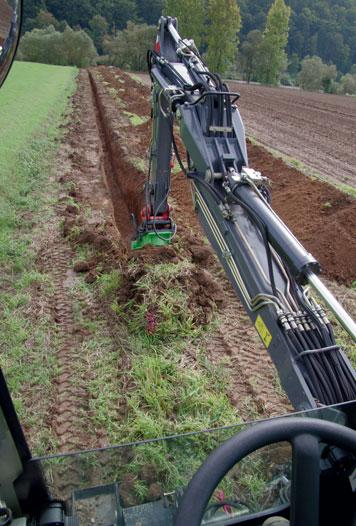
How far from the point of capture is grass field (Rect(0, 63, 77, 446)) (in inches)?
163

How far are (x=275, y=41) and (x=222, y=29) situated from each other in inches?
359

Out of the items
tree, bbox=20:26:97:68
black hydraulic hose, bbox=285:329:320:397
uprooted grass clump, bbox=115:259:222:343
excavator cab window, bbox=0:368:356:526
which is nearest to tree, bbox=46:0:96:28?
tree, bbox=20:26:97:68

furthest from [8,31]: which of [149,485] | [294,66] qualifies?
[294,66]

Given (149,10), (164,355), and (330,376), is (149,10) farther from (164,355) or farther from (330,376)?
(330,376)

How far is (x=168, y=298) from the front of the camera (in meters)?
4.75

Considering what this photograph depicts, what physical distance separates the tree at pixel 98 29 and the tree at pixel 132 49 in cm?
1426

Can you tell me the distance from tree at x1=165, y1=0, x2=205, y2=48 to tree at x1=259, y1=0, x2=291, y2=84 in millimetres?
9105

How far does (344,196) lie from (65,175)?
5.54m

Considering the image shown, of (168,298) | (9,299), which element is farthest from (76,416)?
(9,299)

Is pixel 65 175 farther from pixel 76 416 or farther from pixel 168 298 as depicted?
pixel 76 416

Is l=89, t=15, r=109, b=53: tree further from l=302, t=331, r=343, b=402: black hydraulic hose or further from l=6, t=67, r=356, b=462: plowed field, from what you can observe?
l=302, t=331, r=343, b=402: black hydraulic hose

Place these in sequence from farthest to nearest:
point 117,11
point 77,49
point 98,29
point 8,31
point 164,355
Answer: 1. point 117,11
2. point 98,29
3. point 77,49
4. point 164,355
5. point 8,31

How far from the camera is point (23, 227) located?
690cm

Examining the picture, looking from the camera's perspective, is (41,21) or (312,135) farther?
(41,21)
